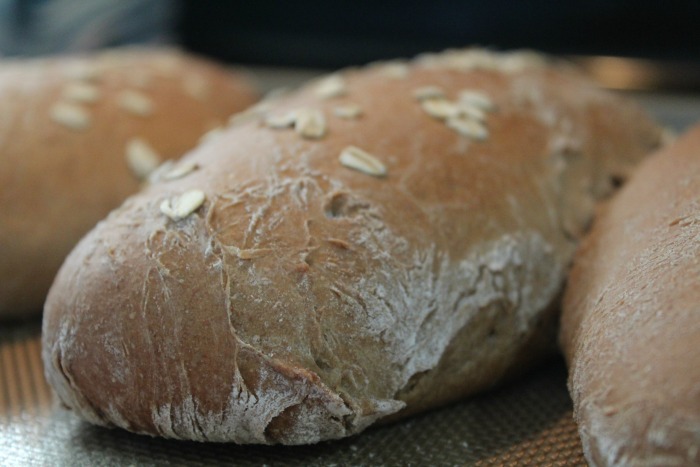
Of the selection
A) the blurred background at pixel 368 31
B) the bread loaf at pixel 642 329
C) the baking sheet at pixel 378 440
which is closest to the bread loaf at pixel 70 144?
the baking sheet at pixel 378 440

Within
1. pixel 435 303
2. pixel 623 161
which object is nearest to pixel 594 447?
pixel 435 303

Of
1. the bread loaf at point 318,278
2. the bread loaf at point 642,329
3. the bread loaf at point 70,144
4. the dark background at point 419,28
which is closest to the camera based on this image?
the bread loaf at point 642,329

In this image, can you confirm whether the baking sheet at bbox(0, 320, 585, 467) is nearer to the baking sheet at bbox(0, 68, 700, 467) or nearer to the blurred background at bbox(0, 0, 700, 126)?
the baking sheet at bbox(0, 68, 700, 467)

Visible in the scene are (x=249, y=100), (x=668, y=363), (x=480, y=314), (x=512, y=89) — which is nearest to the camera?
(x=668, y=363)

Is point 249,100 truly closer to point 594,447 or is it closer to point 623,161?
point 623,161

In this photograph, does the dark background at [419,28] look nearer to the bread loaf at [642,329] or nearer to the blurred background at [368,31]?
the blurred background at [368,31]

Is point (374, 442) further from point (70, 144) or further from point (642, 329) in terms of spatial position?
point (70, 144)

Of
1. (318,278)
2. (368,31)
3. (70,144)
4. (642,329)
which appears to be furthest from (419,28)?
(642,329)
